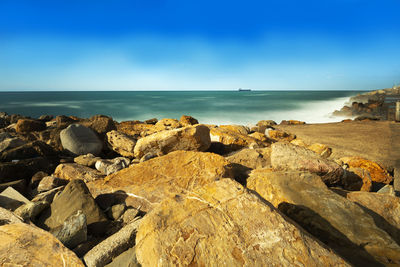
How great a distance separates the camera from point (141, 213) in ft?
7.33

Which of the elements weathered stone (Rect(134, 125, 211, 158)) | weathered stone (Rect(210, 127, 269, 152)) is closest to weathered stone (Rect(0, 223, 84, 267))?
weathered stone (Rect(134, 125, 211, 158))

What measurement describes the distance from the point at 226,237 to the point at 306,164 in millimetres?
2038

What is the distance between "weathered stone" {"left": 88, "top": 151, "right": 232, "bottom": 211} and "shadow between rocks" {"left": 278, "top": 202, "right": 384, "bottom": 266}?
93 cm

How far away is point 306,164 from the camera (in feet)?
9.27

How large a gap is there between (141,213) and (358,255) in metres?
1.85

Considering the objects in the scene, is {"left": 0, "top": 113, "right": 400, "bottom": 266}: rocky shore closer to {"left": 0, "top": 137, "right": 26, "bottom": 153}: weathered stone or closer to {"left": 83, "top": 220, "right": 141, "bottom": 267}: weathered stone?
{"left": 83, "top": 220, "right": 141, "bottom": 267}: weathered stone

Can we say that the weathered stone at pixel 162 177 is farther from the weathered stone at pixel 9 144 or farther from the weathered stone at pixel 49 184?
the weathered stone at pixel 9 144

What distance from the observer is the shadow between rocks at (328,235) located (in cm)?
143

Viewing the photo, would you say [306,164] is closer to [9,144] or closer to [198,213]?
[198,213]

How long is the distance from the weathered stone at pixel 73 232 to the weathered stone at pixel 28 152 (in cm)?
317

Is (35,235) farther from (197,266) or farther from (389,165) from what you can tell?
(389,165)

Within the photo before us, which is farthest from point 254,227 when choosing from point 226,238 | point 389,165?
point 389,165

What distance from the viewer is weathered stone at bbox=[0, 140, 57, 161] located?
3963 millimetres

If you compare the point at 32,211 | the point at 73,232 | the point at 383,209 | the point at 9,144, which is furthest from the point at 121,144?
A: the point at 383,209
